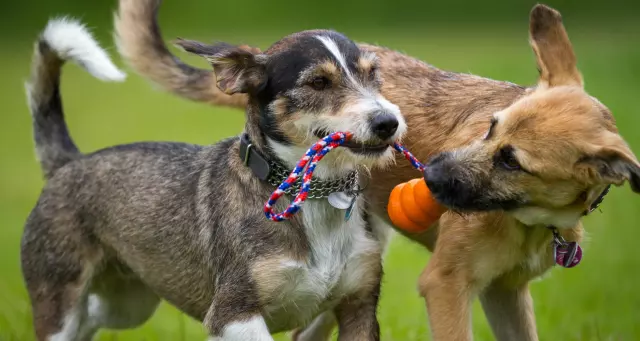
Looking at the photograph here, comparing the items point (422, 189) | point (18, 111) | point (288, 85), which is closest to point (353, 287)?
point (422, 189)

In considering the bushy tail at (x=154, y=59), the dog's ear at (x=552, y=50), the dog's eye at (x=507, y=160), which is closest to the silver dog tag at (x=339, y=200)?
the dog's eye at (x=507, y=160)

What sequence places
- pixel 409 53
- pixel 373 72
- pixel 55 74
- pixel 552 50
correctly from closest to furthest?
1. pixel 373 72
2. pixel 552 50
3. pixel 55 74
4. pixel 409 53

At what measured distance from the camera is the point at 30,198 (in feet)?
50.4

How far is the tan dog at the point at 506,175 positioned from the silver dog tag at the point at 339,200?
1.51 ft

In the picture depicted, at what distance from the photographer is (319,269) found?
219 inches

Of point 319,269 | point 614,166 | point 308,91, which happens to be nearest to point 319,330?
point 319,269

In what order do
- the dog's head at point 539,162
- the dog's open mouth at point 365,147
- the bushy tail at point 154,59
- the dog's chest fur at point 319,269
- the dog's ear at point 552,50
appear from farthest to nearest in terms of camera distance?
1. the bushy tail at point 154,59
2. the dog's ear at point 552,50
3. the dog's chest fur at point 319,269
4. the dog's open mouth at point 365,147
5. the dog's head at point 539,162

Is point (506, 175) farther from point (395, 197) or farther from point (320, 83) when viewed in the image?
point (320, 83)

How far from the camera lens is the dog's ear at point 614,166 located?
5.00 m

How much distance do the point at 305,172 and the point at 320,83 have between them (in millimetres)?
486

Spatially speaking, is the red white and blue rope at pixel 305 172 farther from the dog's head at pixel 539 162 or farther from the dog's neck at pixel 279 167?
the dog's head at pixel 539 162

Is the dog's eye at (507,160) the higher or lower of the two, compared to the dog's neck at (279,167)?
higher

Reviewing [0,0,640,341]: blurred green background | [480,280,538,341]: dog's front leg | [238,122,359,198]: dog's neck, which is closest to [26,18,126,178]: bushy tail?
[0,0,640,341]: blurred green background

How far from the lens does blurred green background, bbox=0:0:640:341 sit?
338 inches
